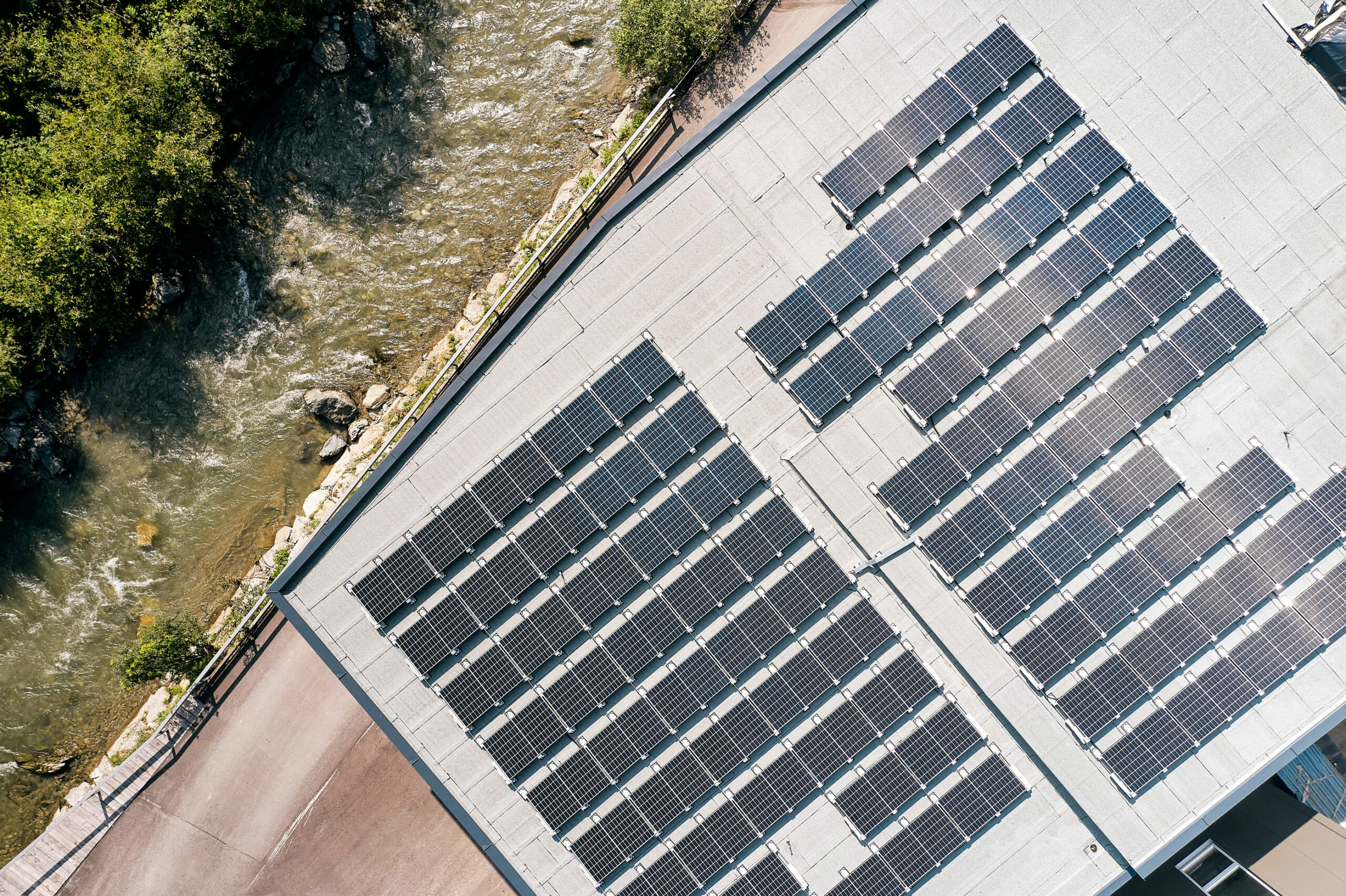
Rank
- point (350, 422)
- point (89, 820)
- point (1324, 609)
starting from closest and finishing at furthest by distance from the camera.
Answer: point (1324, 609) → point (89, 820) → point (350, 422)

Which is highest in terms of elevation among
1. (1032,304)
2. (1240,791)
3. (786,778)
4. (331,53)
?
(331,53)

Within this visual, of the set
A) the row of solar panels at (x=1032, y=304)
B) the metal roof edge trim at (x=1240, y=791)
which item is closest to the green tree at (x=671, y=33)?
the row of solar panels at (x=1032, y=304)

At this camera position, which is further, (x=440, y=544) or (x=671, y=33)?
(x=671, y=33)

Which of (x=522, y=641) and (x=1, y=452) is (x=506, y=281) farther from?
(x=1, y=452)

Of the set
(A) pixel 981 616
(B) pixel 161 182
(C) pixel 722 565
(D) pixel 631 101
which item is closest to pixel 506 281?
(D) pixel 631 101

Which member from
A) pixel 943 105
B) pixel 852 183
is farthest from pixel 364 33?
pixel 943 105

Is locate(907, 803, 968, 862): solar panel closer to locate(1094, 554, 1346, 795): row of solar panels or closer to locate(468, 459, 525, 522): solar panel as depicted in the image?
locate(1094, 554, 1346, 795): row of solar panels

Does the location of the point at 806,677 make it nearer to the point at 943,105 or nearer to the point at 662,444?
the point at 662,444
